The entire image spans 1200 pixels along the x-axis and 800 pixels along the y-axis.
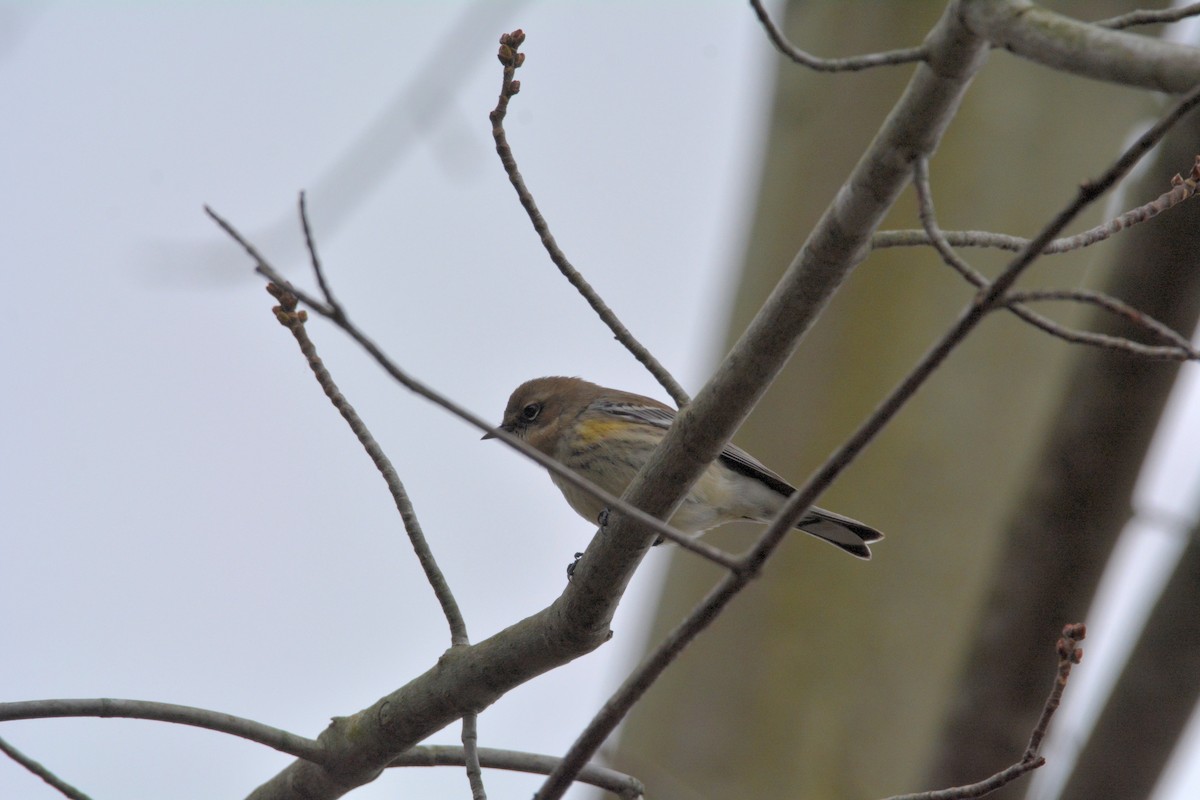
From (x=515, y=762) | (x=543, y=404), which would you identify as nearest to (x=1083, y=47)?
(x=515, y=762)

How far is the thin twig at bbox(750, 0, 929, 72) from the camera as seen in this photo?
95.2 inches

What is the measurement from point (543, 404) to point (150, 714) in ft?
12.3

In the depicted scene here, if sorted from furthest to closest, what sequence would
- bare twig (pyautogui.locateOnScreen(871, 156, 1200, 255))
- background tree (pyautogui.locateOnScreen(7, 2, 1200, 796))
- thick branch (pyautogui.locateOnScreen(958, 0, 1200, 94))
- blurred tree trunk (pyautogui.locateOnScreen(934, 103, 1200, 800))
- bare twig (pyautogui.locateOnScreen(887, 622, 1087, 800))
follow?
→ blurred tree trunk (pyautogui.locateOnScreen(934, 103, 1200, 800))
bare twig (pyautogui.locateOnScreen(887, 622, 1087, 800))
bare twig (pyautogui.locateOnScreen(871, 156, 1200, 255))
background tree (pyautogui.locateOnScreen(7, 2, 1200, 796))
thick branch (pyautogui.locateOnScreen(958, 0, 1200, 94))

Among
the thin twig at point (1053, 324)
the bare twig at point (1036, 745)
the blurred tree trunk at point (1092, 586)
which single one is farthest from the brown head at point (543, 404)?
the thin twig at point (1053, 324)

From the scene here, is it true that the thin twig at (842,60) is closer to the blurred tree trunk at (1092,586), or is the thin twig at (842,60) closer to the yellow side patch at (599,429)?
the blurred tree trunk at (1092,586)

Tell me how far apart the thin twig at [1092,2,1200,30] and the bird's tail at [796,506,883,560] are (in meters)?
3.07

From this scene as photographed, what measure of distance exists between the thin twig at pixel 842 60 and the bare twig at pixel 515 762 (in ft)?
6.38

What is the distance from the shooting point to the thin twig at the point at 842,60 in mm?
2418

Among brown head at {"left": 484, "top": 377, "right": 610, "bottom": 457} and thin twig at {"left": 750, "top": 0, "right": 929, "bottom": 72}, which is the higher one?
brown head at {"left": 484, "top": 377, "right": 610, "bottom": 457}

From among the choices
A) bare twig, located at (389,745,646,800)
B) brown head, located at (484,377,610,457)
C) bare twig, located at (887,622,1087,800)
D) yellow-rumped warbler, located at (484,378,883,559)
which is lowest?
bare twig, located at (887,622,1087,800)

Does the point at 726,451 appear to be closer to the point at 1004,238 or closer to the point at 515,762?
the point at 515,762

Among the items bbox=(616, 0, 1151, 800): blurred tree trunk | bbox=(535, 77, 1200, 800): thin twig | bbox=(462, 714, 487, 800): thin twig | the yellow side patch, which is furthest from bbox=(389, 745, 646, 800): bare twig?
bbox=(616, 0, 1151, 800): blurred tree trunk

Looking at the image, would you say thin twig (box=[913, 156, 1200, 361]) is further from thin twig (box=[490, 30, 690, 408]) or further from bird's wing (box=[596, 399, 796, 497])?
bird's wing (box=[596, 399, 796, 497])

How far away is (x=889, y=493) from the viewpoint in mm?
7414
